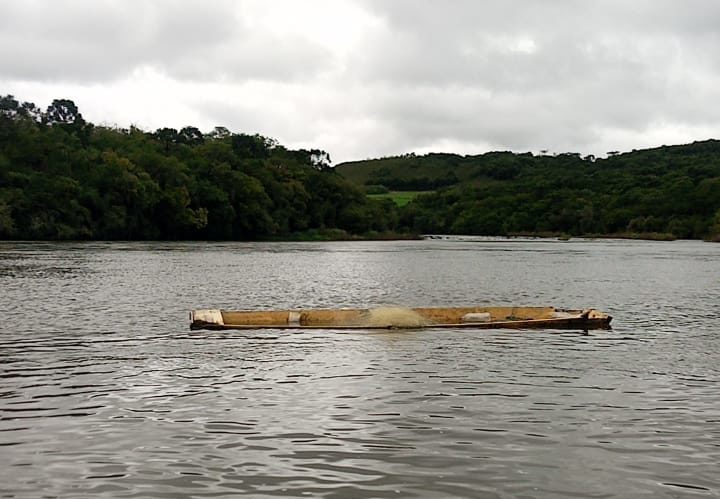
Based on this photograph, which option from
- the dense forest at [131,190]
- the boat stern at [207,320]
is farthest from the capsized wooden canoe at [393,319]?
the dense forest at [131,190]

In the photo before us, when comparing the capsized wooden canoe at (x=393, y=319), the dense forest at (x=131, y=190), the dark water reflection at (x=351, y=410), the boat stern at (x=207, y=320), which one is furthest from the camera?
the dense forest at (x=131, y=190)

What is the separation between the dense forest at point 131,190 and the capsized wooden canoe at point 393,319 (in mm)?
113957

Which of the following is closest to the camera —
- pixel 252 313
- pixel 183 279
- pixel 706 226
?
pixel 252 313

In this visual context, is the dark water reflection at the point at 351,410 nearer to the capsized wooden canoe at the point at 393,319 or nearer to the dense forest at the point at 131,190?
the capsized wooden canoe at the point at 393,319

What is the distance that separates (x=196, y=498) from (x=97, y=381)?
8529 mm

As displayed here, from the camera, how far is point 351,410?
50.5ft

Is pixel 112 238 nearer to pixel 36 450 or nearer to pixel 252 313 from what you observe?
pixel 252 313

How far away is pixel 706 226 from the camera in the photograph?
19488cm

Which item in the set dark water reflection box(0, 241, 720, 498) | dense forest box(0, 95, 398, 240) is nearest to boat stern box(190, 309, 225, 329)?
dark water reflection box(0, 241, 720, 498)

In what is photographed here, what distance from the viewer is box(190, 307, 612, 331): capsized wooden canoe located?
27469 millimetres

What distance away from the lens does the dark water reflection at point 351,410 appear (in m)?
11.2

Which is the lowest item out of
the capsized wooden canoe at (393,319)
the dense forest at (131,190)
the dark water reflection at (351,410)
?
the dark water reflection at (351,410)

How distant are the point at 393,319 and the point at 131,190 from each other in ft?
428

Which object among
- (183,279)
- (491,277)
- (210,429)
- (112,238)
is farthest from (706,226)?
(210,429)
